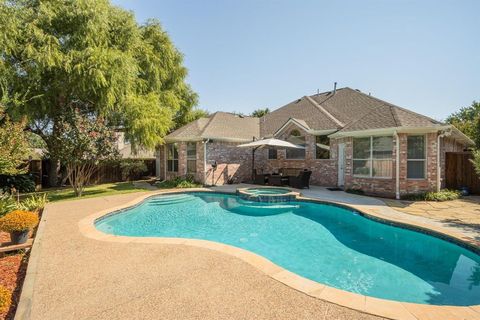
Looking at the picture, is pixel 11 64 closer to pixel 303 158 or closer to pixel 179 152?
pixel 179 152

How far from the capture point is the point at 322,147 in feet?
53.4

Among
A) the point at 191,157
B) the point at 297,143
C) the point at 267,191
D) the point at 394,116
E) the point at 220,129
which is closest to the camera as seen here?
the point at 394,116

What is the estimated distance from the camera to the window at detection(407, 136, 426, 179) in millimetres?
12102

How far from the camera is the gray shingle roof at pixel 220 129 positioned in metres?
17.3

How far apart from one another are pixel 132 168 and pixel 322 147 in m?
16.0

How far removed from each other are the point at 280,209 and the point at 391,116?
7725mm

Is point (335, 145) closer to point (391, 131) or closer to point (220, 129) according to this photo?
point (391, 131)

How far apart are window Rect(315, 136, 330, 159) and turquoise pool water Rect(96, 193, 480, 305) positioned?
5535 mm

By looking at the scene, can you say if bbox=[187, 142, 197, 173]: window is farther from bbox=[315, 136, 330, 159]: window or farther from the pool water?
bbox=[315, 136, 330, 159]: window

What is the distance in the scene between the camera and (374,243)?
7246 mm

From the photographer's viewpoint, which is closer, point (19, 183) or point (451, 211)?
point (451, 211)

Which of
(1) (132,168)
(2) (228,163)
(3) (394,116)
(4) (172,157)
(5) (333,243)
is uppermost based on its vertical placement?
(3) (394,116)

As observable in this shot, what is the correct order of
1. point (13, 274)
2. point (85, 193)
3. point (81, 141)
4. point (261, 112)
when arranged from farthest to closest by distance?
point (261, 112), point (85, 193), point (81, 141), point (13, 274)

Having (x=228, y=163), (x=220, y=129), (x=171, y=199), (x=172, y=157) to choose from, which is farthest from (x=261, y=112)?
(x=171, y=199)
